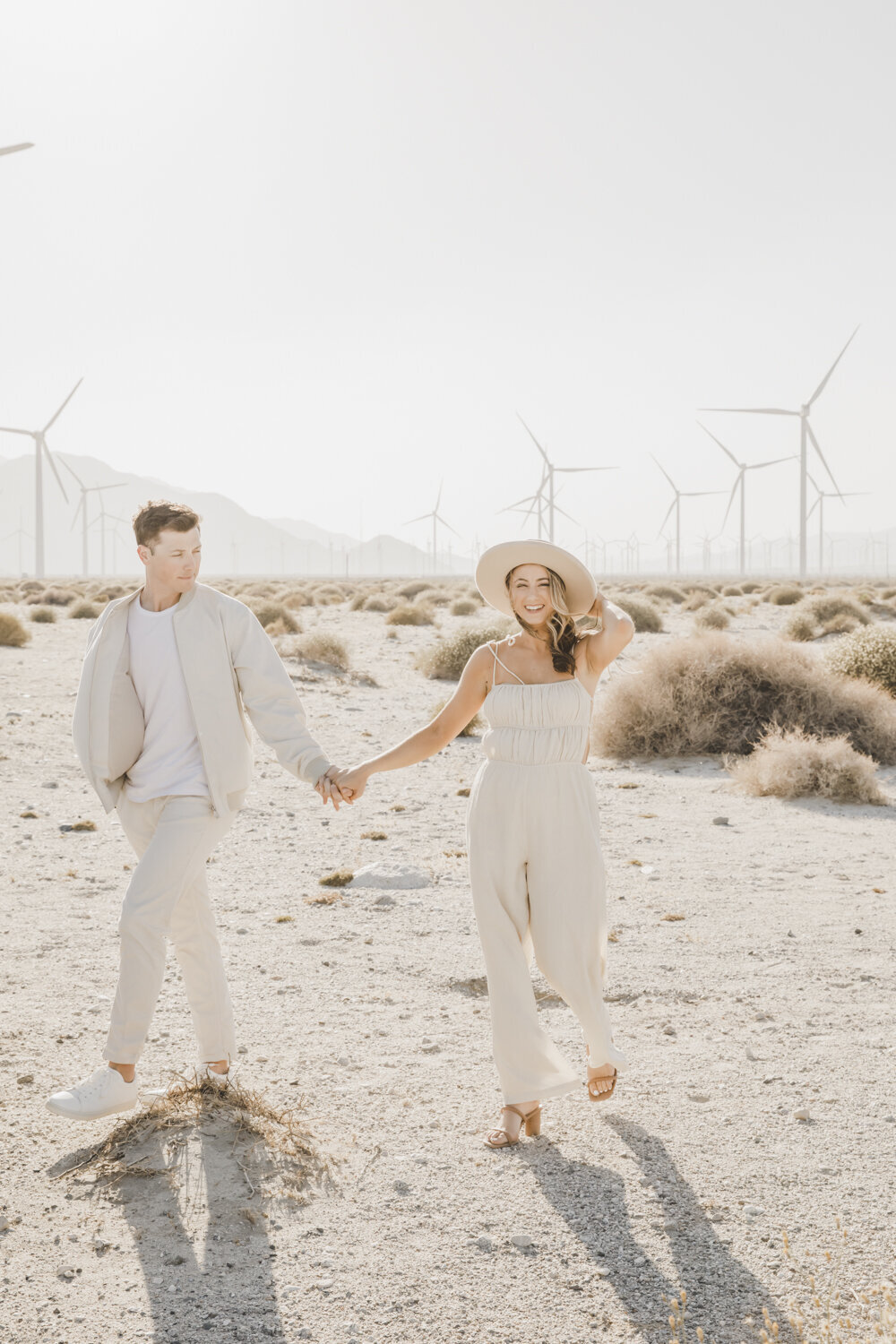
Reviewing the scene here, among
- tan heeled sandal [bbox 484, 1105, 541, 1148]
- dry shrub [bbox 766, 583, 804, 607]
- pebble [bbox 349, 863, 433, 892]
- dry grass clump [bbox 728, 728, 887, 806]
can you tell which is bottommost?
tan heeled sandal [bbox 484, 1105, 541, 1148]

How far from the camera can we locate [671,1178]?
146 inches

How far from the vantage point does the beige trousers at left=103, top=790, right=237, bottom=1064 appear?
145 inches

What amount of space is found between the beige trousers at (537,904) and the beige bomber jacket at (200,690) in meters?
0.85

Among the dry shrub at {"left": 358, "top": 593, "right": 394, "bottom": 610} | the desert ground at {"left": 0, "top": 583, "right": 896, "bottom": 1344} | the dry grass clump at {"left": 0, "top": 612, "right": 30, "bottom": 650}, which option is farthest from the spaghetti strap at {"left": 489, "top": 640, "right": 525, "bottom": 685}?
the dry shrub at {"left": 358, "top": 593, "right": 394, "bottom": 610}

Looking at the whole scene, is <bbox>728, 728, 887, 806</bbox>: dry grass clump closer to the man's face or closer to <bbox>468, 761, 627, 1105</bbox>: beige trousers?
<bbox>468, 761, 627, 1105</bbox>: beige trousers

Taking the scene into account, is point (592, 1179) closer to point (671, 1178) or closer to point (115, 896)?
point (671, 1178)

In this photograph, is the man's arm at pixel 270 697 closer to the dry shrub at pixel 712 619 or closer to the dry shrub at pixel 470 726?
the dry shrub at pixel 470 726

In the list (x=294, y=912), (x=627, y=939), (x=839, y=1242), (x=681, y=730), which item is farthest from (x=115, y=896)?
(x=681, y=730)

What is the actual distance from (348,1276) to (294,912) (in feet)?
12.3

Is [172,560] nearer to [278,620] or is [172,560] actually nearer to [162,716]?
[162,716]

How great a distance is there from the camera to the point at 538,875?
383 centimetres

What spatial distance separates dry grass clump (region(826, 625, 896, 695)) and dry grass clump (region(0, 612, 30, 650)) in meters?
14.3

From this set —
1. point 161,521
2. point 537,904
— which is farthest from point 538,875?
point 161,521

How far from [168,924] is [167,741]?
2.02 ft
